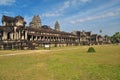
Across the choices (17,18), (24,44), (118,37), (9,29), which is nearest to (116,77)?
(24,44)

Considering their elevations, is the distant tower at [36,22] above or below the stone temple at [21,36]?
above

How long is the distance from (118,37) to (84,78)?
151339mm

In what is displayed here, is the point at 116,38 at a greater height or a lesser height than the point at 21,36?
greater

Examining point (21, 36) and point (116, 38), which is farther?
point (116, 38)

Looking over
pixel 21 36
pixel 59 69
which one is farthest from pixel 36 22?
pixel 59 69

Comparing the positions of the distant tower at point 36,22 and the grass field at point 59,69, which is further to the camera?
the distant tower at point 36,22

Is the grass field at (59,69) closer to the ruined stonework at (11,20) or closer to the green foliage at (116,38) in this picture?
the ruined stonework at (11,20)

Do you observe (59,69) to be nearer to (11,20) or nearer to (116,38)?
(11,20)

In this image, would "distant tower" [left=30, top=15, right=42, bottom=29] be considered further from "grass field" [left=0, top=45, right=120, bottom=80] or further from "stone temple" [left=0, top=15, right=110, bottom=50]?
"grass field" [left=0, top=45, right=120, bottom=80]

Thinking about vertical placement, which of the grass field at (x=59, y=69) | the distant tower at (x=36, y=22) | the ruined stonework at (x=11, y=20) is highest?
the distant tower at (x=36, y=22)

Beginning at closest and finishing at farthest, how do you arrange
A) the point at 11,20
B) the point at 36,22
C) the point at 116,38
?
the point at 11,20 < the point at 36,22 < the point at 116,38

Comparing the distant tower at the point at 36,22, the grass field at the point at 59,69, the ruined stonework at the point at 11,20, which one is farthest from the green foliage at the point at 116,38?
the grass field at the point at 59,69

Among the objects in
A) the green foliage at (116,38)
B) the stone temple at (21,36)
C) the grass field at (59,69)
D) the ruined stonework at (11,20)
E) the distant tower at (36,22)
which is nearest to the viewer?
the grass field at (59,69)

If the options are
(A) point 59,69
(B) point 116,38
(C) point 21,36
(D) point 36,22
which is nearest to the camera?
(A) point 59,69
